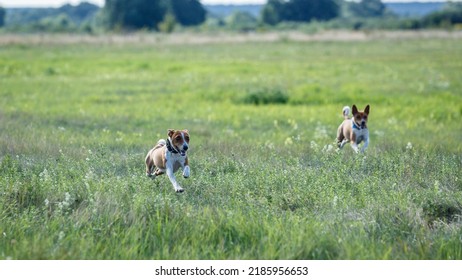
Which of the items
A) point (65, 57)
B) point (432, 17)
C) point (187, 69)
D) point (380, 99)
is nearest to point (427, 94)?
point (380, 99)

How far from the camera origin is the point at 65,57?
37688 mm

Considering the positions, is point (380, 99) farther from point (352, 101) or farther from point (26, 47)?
point (26, 47)

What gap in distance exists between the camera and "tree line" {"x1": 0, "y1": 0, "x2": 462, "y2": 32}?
87875 mm

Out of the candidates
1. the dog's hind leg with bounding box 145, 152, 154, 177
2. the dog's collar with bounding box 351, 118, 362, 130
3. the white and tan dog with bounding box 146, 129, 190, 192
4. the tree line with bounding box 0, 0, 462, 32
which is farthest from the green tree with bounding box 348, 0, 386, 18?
the white and tan dog with bounding box 146, 129, 190, 192

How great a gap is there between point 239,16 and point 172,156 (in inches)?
5150

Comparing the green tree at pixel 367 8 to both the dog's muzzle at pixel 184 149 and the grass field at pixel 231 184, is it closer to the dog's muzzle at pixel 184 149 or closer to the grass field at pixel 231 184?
the grass field at pixel 231 184

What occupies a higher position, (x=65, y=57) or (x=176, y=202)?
(x=176, y=202)

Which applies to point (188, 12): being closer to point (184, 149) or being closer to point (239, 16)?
point (239, 16)

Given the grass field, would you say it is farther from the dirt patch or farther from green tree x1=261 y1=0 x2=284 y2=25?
green tree x1=261 y1=0 x2=284 y2=25

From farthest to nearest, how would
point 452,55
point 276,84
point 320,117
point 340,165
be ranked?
1. point 452,55
2. point 276,84
3. point 320,117
4. point 340,165

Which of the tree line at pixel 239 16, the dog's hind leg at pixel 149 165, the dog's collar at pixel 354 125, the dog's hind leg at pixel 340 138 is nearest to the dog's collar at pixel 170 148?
the dog's hind leg at pixel 149 165

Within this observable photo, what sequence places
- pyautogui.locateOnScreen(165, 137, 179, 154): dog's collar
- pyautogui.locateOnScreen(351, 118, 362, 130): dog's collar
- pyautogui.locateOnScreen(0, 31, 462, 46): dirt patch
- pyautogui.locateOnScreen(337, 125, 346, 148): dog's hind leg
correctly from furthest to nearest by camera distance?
pyautogui.locateOnScreen(0, 31, 462, 46): dirt patch → pyautogui.locateOnScreen(337, 125, 346, 148): dog's hind leg → pyautogui.locateOnScreen(351, 118, 362, 130): dog's collar → pyautogui.locateOnScreen(165, 137, 179, 154): dog's collar

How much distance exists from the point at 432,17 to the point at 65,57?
60.4m

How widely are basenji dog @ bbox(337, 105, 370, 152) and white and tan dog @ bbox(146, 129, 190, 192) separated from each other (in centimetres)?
286
